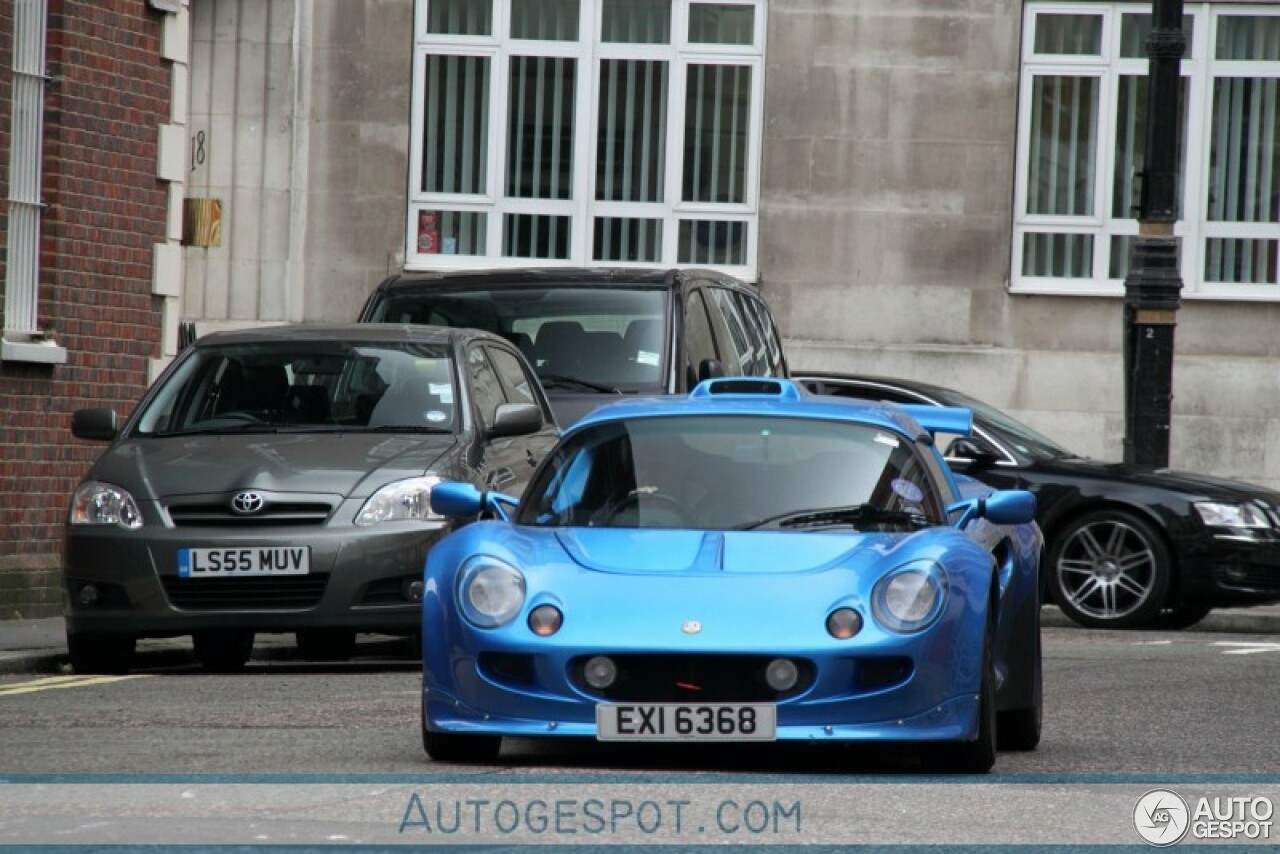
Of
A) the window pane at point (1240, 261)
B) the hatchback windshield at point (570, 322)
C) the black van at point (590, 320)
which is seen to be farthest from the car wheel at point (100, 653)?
the window pane at point (1240, 261)

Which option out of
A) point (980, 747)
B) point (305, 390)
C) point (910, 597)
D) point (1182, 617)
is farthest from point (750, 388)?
point (1182, 617)

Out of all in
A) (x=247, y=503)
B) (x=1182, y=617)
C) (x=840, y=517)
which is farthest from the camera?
(x=1182, y=617)

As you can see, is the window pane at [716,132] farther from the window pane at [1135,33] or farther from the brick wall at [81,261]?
the brick wall at [81,261]

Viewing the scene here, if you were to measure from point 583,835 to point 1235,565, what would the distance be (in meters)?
11.1

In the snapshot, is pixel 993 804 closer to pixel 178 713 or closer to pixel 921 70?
pixel 178 713

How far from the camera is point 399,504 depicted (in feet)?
39.3

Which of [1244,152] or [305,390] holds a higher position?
[1244,152]

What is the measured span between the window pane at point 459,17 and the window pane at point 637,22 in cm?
110

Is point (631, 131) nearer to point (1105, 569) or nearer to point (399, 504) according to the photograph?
point (1105, 569)

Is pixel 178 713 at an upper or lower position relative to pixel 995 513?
lower

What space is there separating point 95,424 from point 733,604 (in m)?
5.60

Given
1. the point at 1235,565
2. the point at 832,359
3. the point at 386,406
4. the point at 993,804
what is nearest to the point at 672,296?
the point at 386,406

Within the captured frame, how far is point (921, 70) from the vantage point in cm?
2509

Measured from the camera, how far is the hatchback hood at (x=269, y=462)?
12000 millimetres
